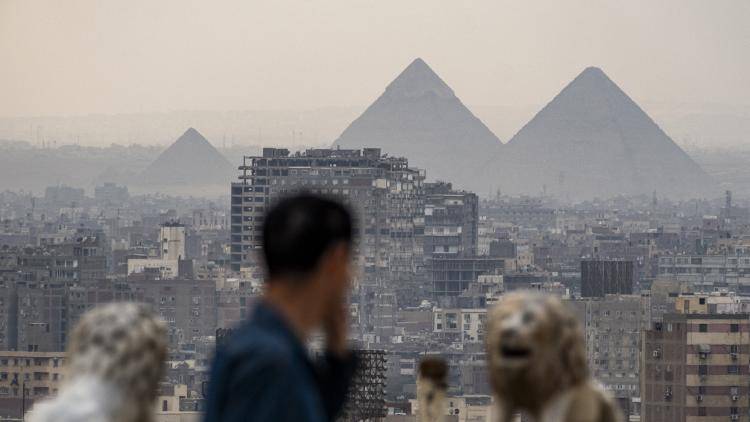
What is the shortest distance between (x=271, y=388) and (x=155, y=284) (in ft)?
315

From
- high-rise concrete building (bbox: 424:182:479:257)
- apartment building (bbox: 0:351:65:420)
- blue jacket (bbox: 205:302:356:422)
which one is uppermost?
high-rise concrete building (bbox: 424:182:479:257)

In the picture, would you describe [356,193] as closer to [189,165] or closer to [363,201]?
[363,201]

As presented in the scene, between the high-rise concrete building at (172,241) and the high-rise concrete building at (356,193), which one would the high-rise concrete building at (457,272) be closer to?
the high-rise concrete building at (356,193)

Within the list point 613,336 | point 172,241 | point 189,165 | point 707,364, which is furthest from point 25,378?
point 189,165

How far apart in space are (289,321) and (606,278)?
98.0 metres

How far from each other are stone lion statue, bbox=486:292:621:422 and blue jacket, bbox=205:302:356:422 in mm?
265

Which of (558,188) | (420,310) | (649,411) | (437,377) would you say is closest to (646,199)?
(558,188)

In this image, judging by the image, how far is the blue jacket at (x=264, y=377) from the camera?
271 cm

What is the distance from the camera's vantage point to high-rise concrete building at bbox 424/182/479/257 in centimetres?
12762

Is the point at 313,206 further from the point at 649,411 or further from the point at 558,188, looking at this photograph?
the point at 558,188

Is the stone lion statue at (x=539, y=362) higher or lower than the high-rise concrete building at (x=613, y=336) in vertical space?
higher

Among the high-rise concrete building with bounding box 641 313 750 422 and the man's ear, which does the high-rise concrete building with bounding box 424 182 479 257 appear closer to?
the high-rise concrete building with bounding box 641 313 750 422

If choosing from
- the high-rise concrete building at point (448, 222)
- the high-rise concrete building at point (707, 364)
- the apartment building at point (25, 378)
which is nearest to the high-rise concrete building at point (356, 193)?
the high-rise concrete building at point (448, 222)

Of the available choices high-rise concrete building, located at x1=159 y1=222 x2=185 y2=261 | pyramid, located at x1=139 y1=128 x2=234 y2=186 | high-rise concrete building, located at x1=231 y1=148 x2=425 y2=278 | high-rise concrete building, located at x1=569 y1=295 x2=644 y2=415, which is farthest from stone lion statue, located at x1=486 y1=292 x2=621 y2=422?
pyramid, located at x1=139 y1=128 x2=234 y2=186
